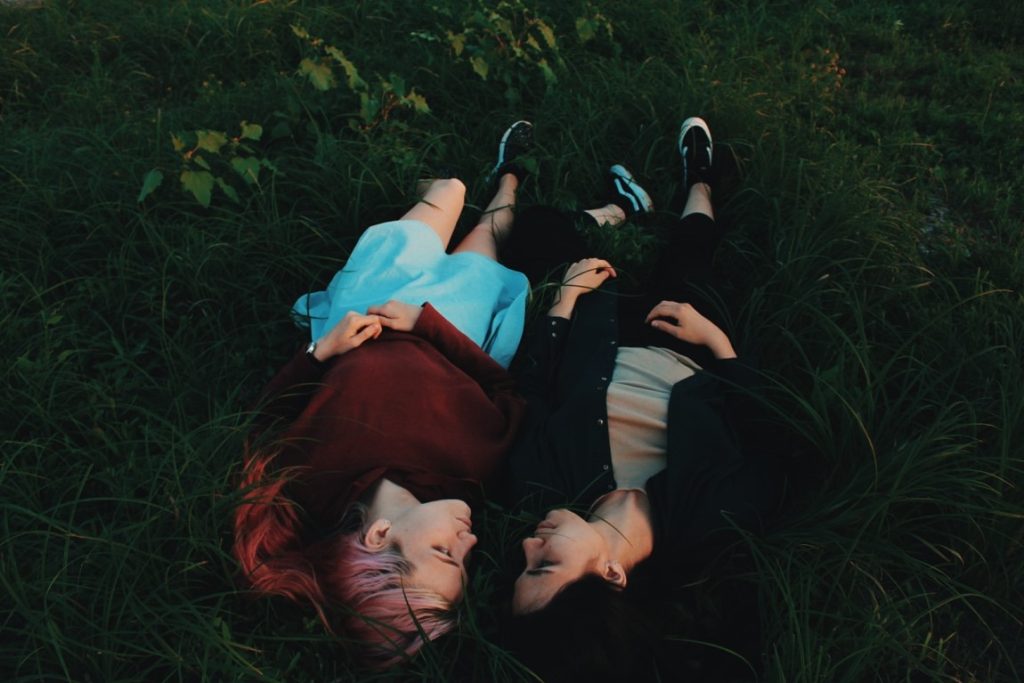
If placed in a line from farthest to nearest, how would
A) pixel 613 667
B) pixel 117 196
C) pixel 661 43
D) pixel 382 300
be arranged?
pixel 661 43, pixel 117 196, pixel 382 300, pixel 613 667

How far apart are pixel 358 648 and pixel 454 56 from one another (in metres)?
2.92

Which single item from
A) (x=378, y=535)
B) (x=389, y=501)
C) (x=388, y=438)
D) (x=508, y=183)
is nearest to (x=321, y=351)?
(x=388, y=438)

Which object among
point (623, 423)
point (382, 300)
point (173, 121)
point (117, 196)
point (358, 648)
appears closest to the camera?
point (358, 648)

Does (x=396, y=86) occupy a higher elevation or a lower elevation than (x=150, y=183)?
higher

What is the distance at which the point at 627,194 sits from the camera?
11.5 feet

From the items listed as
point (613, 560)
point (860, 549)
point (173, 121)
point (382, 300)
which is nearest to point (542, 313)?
point (382, 300)

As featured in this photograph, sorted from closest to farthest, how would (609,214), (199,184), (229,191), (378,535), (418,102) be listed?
(378,535) < (199,184) < (229,191) < (609,214) < (418,102)

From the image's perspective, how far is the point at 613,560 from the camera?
7.38 feet

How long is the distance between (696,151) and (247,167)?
1951 mm

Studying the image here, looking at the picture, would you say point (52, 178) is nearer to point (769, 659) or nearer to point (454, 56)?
point (454, 56)

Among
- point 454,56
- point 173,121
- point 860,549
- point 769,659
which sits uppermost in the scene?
point 454,56

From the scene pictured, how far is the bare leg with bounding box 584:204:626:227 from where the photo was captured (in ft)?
11.1

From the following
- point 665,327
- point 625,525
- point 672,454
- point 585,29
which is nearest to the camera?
point 625,525

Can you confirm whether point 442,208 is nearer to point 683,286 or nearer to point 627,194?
point 627,194
